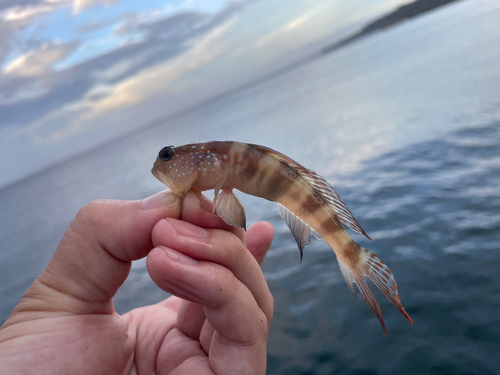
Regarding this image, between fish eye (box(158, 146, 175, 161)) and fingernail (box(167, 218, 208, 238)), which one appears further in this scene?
fish eye (box(158, 146, 175, 161))

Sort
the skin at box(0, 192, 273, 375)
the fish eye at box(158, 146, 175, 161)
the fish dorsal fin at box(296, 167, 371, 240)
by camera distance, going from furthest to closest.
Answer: the fish eye at box(158, 146, 175, 161)
the fish dorsal fin at box(296, 167, 371, 240)
the skin at box(0, 192, 273, 375)

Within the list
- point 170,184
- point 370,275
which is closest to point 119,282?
point 170,184

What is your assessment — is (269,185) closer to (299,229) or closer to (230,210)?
(230,210)

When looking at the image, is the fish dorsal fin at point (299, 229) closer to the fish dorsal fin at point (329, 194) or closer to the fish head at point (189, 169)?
the fish dorsal fin at point (329, 194)

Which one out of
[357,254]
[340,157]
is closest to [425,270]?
[357,254]

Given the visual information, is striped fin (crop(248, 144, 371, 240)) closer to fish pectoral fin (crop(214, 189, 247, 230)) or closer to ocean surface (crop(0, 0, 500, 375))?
fish pectoral fin (crop(214, 189, 247, 230))

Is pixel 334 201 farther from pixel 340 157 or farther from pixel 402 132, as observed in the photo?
pixel 402 132

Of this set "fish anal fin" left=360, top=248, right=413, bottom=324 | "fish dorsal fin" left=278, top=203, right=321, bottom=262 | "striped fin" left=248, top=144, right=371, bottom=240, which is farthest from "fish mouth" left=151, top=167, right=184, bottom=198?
"fish anal fin" left=360, top=248, right=413, bottom=324
